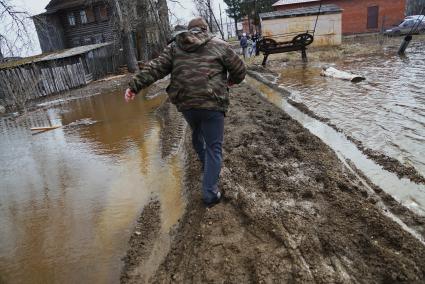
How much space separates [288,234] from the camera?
3.01 metres

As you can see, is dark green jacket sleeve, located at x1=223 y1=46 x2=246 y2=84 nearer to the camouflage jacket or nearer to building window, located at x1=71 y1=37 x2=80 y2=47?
the camouflage jacket

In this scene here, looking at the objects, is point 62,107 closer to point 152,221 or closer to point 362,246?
point 152,221

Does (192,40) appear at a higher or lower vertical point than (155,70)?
higher

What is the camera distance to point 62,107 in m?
13.5

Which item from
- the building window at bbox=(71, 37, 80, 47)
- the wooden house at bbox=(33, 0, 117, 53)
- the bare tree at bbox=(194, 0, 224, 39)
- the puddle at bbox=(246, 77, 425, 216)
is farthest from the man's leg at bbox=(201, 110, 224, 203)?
the building window at bbox=(71, 37, 80, 47)

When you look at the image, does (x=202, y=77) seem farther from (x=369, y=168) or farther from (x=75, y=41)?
(x=75, y=41)

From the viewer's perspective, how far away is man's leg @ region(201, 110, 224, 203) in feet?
11.5

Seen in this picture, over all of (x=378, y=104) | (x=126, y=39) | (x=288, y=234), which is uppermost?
(x=126, y=39)

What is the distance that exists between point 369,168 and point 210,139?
8.09 feet

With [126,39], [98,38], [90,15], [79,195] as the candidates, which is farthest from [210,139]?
[90,15]

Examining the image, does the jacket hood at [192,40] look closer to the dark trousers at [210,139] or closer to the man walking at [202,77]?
the man walking at [202,77]

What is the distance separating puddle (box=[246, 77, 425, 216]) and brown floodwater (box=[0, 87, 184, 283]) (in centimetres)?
243

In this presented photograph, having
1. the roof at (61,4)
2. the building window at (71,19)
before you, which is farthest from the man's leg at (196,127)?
the building window at (71,19)

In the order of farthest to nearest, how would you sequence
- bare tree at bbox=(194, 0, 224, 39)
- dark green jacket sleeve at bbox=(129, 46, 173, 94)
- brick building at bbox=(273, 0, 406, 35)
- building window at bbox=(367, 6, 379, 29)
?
building window at bbox=(367, 6, 379, 29) → brick building at bbox=(273, 0, 406, 35) → bare tree at bbox=(194, 0, 224, 39) → dark green jacket sleeve at bbox=(129, 46, 173, 94)
